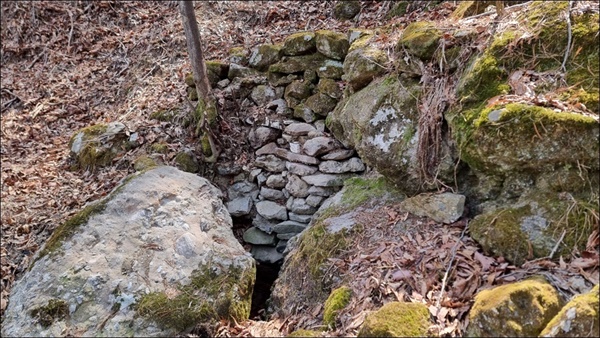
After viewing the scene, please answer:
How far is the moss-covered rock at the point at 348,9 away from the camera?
260 inches

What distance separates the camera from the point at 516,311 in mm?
2545

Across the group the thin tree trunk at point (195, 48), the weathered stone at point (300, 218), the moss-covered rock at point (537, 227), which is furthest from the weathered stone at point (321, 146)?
the moss-covered rock at point (537, 227)

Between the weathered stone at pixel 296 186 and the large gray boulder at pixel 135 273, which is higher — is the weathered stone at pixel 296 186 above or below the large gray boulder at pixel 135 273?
below

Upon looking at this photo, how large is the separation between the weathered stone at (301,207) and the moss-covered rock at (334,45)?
1.85m

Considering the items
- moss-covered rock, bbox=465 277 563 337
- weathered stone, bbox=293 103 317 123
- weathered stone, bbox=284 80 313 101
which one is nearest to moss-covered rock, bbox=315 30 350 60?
weathered stone, bbox=284 80 313 101

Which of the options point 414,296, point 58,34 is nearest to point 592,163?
point 414,296

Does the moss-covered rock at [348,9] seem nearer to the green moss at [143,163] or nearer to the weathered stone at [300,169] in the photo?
the weathered stone at [300,169]

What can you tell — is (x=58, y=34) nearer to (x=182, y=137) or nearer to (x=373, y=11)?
(x=182, y=137)

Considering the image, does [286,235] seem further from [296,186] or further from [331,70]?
[331,70]

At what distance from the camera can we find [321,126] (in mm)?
5496

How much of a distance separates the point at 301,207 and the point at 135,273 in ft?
6.87

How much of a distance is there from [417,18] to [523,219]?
332 centimetres

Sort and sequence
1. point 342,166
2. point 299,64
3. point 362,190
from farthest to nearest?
point 299,64 → point 342,166 → point 362,190

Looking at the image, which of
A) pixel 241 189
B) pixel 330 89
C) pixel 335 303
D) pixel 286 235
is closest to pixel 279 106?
pixel 330 89
